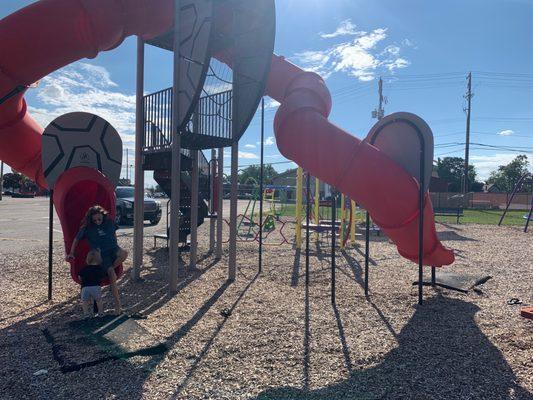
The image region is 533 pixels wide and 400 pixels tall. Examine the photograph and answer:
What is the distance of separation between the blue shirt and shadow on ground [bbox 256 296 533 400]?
2.68m

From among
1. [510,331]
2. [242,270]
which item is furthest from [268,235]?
[510,331]

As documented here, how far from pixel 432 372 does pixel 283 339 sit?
5.01 ft

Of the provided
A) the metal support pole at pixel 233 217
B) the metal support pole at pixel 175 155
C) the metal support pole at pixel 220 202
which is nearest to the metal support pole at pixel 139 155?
the metal support pole at pixel 175 155

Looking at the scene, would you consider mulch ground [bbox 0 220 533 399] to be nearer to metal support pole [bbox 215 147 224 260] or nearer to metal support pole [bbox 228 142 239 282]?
metal support pole [bbox 228 142 239 282]

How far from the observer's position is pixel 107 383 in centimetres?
360

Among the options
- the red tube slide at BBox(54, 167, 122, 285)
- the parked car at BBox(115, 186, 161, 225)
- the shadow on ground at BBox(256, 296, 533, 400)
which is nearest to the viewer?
the shadow on ground at BBox(256, 296, 533, 400)

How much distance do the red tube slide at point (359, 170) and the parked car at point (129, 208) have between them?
42.5 ft

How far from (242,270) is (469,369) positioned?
17.3ft

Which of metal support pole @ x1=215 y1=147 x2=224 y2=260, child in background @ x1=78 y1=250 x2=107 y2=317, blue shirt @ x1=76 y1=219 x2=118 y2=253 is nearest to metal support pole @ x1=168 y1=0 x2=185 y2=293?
blue shirt @ x1=76 y1=219 x2=118 y2=253

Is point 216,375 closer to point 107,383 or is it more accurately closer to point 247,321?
point 107,383

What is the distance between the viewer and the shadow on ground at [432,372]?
3.49 metres

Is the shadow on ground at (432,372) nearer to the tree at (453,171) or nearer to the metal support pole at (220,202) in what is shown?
the metal support pole at (220,202)

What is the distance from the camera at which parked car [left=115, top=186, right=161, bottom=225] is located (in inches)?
720

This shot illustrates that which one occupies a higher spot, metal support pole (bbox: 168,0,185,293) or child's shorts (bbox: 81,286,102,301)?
metal support pole (bbox: 168,0,185,293)
